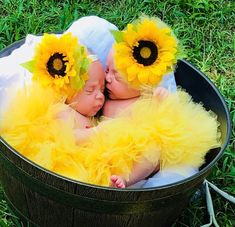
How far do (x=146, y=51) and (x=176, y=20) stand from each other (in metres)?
1.31

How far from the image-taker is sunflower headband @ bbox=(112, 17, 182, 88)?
183 centimetres

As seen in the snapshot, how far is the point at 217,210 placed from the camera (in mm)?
2266

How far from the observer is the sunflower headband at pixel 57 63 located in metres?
1.79

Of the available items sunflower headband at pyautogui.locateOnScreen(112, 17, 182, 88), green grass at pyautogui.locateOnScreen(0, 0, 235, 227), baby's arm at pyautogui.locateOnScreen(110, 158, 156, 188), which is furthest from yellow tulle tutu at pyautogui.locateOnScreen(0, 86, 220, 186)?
green grass at pyautogui.locateOnScreen(0, 0, 235, 227)

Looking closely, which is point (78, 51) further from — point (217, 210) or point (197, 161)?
point (217, 210)

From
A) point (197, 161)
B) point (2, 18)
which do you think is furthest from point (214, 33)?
point (197, 161)

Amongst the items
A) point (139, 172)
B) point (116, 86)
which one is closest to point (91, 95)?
point (116, 86)

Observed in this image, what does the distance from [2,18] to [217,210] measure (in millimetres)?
1482

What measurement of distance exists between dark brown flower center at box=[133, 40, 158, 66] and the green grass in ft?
2.94

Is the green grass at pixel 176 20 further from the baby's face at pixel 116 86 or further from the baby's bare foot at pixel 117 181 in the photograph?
the baby's bare foot at pixel 117 181

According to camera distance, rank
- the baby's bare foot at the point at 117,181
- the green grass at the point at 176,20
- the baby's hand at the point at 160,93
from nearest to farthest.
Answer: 1. the baby's bare foot at the point at 117,181
2. the baby's hand at the point at 160,93
3. the green grass at the point at 176,20

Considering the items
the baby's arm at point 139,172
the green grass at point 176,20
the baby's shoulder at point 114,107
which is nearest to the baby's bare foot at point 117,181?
the baby's arm at point 139,172

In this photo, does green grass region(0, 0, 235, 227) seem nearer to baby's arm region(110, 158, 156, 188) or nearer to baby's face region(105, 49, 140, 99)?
baby's face region(105, 49, 140, 99)

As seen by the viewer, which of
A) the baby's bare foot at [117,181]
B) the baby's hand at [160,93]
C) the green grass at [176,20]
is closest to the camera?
the baby's bare foot at [117,181]
